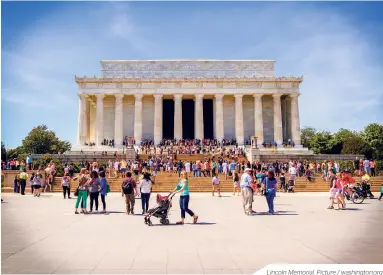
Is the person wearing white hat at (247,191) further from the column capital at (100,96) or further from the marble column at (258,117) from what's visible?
the column capital at (100,96)

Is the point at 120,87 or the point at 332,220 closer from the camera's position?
the point at 332,220

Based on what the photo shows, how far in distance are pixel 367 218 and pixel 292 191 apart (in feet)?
52.3

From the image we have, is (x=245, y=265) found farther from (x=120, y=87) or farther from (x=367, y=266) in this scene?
(x=120, y=87)

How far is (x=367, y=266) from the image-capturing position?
19.0 ft

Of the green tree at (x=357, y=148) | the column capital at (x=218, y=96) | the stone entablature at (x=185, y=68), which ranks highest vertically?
the stone entablature at (x=185, y=68)

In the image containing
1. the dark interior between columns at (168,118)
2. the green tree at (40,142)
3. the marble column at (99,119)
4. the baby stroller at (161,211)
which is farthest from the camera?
the green tree at (40,142)

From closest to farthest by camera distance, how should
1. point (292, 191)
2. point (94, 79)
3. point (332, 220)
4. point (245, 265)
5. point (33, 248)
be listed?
point (245, 265), point (33, 248), point (332, 220), point (292, 191), point (94, 79)

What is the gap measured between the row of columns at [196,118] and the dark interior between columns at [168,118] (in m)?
5.99

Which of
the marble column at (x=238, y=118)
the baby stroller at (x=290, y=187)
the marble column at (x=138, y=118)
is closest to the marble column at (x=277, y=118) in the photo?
the marble column at (x=238, y=118)

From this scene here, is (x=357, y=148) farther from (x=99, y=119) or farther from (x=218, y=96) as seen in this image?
(x=99, y=119)

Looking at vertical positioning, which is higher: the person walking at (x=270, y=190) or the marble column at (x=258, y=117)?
the marble column at (x=258, y=117)

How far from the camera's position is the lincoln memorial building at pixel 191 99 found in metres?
53.7

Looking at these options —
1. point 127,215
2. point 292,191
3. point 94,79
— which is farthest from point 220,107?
point 127,215

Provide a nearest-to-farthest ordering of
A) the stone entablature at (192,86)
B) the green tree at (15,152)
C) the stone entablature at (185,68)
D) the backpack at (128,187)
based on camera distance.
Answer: the backpack at (128,187), the stone entablature at (192,86), the stone entablature at (185,68), the green tree at (15,152)
